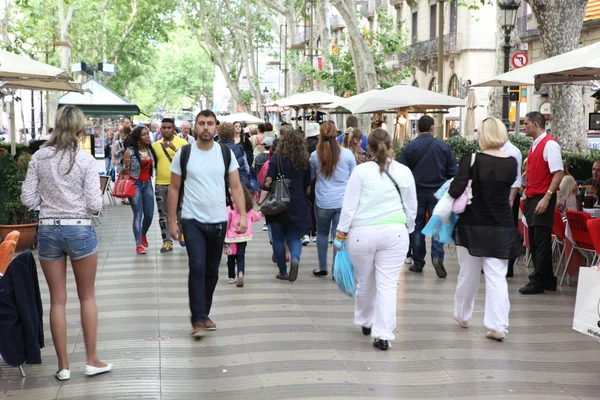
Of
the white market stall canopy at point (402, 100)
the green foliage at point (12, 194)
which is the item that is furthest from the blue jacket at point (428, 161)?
the green foliage at point (12, 194)

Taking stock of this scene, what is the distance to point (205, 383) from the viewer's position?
6.00 metres

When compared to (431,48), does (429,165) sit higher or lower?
lower

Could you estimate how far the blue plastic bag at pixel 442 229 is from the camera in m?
7.61

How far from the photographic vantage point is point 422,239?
431 inches

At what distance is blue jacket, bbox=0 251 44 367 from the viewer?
5914 mm

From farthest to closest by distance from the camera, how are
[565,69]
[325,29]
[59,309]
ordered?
[325,29] < [565,69] < [59,309]

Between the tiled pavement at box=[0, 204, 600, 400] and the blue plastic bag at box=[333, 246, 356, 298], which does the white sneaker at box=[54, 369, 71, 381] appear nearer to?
the tiled pavement at box=[0, 204, 600, 400]

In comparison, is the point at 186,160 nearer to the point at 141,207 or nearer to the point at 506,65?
the point at 141,207

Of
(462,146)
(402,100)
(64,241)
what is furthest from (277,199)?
(462,146)

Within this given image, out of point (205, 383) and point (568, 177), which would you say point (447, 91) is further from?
point (205, 383)

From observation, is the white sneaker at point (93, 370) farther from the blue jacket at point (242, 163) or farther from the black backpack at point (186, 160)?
the blue jacket at point (242, 163)

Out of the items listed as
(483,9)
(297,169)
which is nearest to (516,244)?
(297,169)

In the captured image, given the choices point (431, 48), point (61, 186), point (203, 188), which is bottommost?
point (203, 188)

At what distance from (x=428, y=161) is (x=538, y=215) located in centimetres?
171
